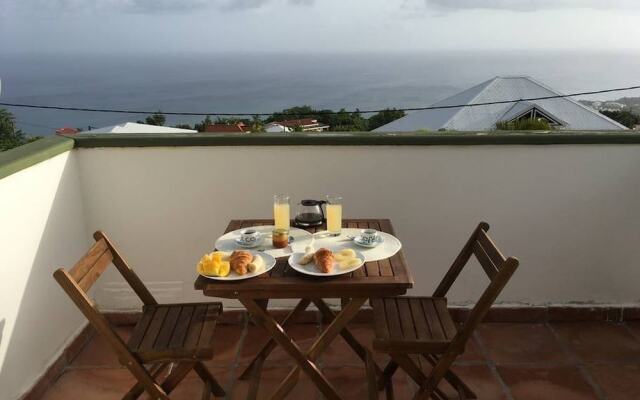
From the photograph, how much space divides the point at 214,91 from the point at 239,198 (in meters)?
128

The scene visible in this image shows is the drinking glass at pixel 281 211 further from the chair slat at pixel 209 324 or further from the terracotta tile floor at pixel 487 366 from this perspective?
the terracotta tile floor at pixel 487 366

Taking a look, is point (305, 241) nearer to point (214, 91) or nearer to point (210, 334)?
point (210, 334)

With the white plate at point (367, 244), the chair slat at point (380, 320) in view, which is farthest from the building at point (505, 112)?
the white plate at point (367, 244)

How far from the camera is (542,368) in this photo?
2938 mm

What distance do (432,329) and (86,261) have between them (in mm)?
1510

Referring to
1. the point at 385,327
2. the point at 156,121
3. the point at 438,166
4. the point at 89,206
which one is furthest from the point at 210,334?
the point at 156,121

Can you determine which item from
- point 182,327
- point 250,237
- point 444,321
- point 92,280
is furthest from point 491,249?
point 92,280

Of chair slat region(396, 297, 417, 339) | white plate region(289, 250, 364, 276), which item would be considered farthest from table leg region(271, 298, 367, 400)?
chair slat region(396, 297, 417, 339)

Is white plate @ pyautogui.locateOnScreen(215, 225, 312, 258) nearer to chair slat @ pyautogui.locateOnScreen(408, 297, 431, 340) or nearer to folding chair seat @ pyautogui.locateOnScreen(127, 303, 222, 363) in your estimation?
folding chair seat @ pyautogui.locateOnScreen(127, 303, 222, 363)

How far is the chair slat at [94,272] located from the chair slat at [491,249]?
169cm

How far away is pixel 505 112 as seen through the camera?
30438mm

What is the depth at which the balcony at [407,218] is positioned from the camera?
9.83ft

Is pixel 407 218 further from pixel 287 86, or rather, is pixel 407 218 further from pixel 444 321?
pixel 287 86

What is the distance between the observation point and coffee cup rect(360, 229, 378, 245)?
2332 millimetres
